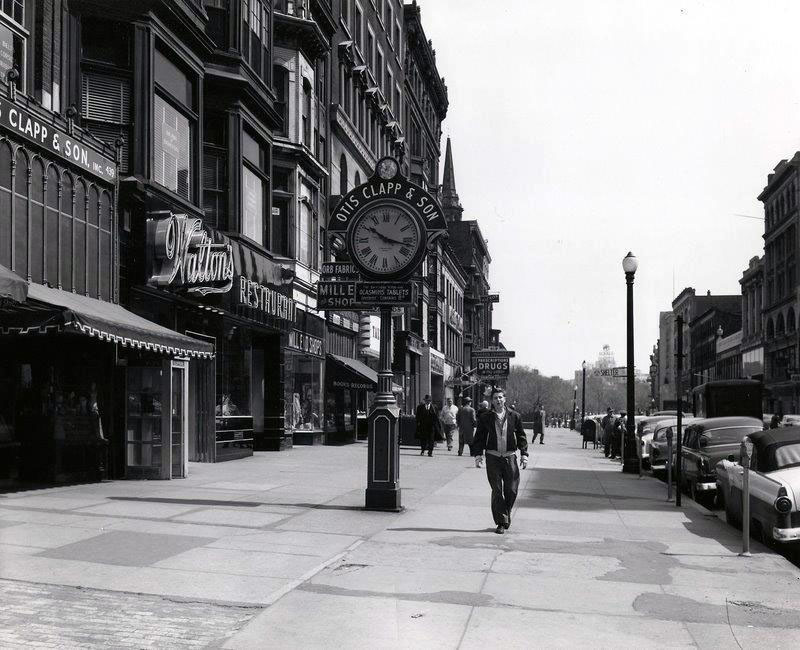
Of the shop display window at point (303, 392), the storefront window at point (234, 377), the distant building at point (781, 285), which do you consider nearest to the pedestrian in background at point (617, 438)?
the shop display window at point (303, 392)

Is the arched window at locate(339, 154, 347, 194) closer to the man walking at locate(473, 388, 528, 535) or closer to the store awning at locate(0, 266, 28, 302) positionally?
the man walking at locate(473, 388, 528, 535)

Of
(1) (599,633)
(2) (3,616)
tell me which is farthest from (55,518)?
(1) (599,633)

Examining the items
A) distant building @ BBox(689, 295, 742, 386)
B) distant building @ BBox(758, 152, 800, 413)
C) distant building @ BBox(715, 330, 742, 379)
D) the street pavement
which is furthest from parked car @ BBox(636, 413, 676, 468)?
distant building @ BBox(689, 295, 742, 386)

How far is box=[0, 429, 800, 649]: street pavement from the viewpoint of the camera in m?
7.04

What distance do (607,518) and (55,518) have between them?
7.82m

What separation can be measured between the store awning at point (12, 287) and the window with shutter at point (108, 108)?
601 cm

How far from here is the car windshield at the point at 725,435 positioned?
60.4 ft

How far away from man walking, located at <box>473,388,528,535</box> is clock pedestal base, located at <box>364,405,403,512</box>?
4.41 feet

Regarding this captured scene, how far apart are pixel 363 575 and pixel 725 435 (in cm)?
1145

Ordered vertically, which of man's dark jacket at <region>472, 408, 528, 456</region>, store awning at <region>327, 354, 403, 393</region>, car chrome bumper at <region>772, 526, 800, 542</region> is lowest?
car chrome bumper at <region>772, 526, 800, 542</region>

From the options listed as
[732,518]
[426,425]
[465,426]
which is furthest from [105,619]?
[465,426]

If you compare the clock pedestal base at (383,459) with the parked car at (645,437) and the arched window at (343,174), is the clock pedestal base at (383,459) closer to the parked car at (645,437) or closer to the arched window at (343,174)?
the parked car at (645,437)

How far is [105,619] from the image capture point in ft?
23.5

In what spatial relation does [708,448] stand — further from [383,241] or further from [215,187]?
[215,187]
